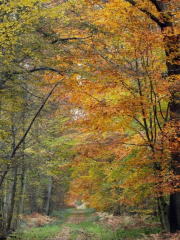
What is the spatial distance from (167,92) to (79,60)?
2.80 m

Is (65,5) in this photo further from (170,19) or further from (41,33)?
(170,19)

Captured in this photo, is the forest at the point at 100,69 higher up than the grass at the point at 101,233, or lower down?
higher up

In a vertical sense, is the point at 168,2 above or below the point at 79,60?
above

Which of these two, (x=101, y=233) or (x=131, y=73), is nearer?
(x=131, y=73)

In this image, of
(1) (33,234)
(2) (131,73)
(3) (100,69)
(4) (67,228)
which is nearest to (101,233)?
(1) (33,234)

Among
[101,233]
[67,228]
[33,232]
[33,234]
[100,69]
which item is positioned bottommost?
[67,228]

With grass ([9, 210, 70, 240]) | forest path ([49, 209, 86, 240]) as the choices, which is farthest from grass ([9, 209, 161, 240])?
forest path ([49, 209, 86, 240])

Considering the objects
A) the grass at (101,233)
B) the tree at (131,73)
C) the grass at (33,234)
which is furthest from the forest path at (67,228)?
the tree at (131,73)

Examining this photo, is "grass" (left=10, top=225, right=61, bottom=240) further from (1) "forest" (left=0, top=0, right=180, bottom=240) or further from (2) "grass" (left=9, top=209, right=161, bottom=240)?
(1) "forest" (left=0, top=0, right=180, bottom=240)

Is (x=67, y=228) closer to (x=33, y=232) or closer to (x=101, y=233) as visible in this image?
(x=33, y=232)

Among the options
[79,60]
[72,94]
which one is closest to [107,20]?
[79,60]

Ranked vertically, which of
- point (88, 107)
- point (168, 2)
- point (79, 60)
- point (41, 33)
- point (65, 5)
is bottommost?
point (88, 107)

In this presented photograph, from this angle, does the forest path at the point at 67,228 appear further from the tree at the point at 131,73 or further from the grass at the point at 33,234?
the tree at the point at 131,73

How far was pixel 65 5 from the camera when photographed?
705cm
